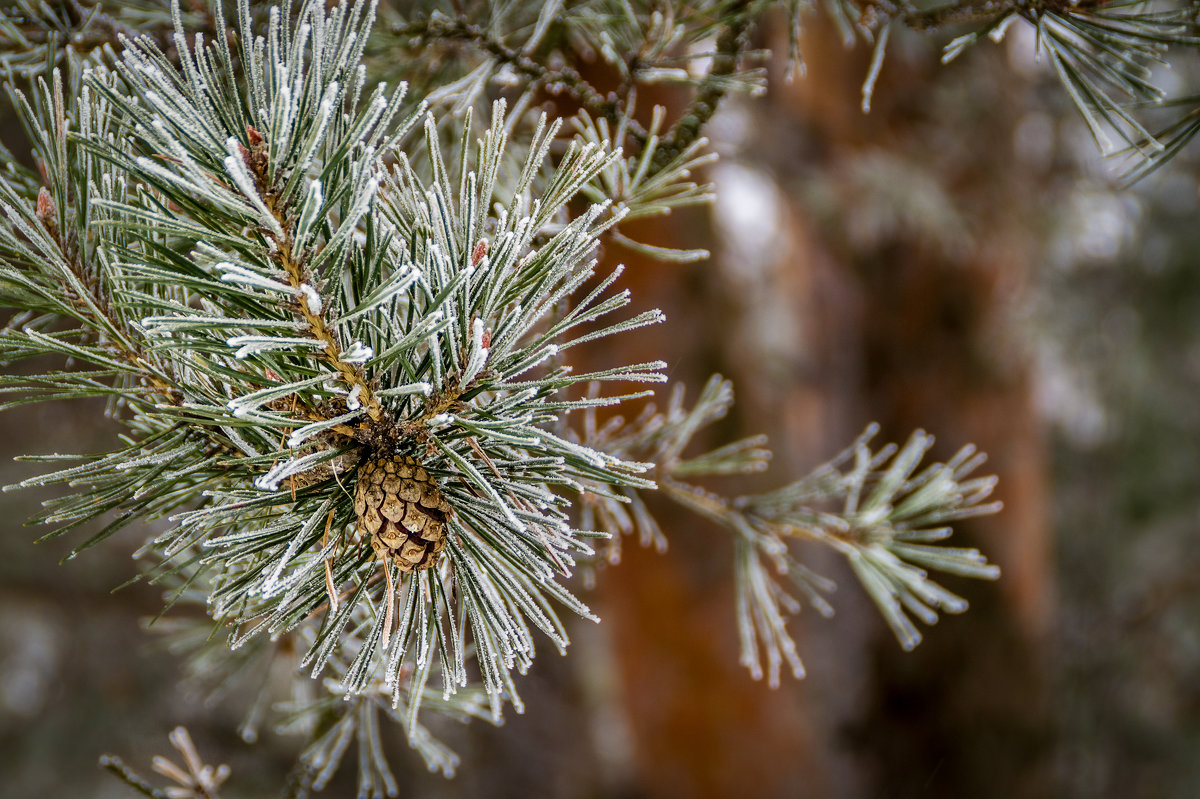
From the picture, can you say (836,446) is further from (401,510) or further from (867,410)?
(401,510)

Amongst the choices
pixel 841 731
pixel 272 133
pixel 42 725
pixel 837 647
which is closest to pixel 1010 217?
pixel 837 647

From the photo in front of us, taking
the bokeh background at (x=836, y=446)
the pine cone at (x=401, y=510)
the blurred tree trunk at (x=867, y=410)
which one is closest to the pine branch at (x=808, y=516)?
the pine cone at (x=401, y=510)

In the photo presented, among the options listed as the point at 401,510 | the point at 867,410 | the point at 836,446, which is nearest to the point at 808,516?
the point at 401,510

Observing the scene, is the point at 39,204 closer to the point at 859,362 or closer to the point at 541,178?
the point at 541,178

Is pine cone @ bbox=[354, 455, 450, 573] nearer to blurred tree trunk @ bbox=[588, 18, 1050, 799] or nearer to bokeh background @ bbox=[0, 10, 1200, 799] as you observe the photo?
bokeh background @ bbox=[0, 10, 1200, 799]

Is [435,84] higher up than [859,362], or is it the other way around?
[859,362]

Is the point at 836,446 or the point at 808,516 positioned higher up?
the point at 836,446
